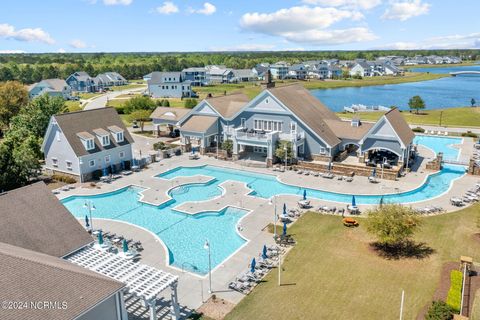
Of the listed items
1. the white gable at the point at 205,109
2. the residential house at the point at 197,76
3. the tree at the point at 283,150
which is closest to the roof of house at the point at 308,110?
the tree at the point at 283,150

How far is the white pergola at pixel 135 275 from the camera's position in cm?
1917

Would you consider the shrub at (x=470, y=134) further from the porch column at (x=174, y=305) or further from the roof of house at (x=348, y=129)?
the porch column at (x=174, y=305)

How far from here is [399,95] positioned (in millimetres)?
127688

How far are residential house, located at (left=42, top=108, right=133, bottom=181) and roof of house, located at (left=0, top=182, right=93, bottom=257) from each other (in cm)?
1994

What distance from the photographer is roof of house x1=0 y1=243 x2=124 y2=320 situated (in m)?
13.9

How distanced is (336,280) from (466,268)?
8315 mm

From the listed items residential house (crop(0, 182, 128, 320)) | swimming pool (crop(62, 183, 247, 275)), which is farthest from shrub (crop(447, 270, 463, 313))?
residential house (crop(0, 182, 128, 320))

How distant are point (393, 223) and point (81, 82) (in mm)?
135989

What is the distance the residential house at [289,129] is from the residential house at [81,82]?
Result: 97.3 meters

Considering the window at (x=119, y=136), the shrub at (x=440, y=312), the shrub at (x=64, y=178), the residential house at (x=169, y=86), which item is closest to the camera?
the shrub at (x=440, y=312)

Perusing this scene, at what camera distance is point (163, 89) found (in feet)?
392

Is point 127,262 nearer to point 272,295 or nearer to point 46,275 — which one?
point 46,275

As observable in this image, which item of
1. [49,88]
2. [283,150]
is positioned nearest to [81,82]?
[49,88]

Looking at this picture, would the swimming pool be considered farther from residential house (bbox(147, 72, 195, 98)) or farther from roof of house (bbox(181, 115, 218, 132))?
residential house (bbox(147, 72, 195, 98))
